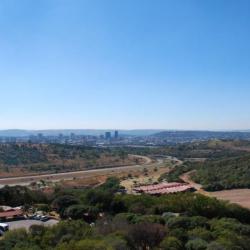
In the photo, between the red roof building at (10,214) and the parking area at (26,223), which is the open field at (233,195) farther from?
the red roof building at (10,214)

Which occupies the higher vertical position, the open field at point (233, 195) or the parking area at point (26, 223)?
the parking area at point (26, 223)

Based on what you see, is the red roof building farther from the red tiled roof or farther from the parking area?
the red tiled roof

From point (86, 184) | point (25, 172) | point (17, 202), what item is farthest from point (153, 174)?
point (17, 202)

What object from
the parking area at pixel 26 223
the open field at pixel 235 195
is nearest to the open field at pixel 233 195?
the open field at pixel 235 195

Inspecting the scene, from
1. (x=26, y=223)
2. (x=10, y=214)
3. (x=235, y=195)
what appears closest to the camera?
(x=26, y=223)

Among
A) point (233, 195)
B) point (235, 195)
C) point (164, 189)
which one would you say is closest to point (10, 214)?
point (164, 189)

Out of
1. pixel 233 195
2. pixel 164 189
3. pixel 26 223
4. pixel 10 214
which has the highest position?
pixel 10 214

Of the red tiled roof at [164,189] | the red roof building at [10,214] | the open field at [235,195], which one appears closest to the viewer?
the red roof building at [10,214]

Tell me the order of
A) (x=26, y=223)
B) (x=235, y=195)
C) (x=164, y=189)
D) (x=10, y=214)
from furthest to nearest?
(x=164, y=189)
(x=235, y=195)
(x=10, y=214)
(x=26, y=223)

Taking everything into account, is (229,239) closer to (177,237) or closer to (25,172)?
(177,237)

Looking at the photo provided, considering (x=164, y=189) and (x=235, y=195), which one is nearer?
(x=235, y=195)

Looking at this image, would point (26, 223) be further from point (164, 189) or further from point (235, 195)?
point (235, 195)
